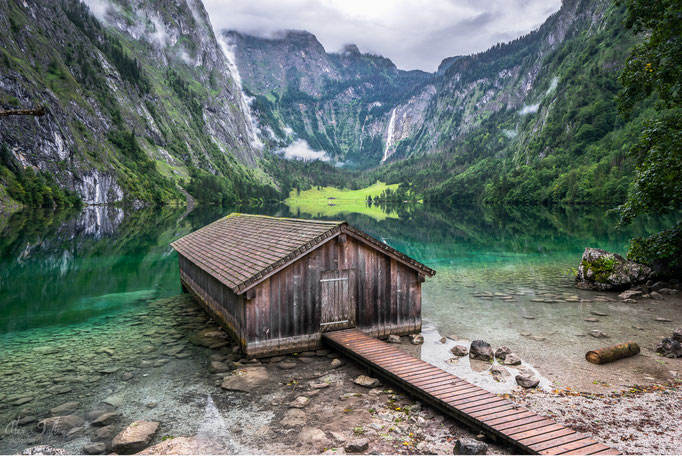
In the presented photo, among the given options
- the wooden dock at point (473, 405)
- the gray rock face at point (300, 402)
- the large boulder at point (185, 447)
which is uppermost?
the wooden dock at point (473, 405)

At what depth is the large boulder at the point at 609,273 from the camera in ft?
83.4

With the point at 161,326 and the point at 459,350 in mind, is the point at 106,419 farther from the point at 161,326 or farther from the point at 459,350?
the point at 459,350

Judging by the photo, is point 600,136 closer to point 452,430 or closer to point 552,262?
point 552,262

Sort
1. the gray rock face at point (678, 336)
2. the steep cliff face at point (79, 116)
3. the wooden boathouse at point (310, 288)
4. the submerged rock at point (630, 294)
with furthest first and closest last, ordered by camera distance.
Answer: the steep cliff face at point (79, 116) < the submerged rock at point (630, 294) < the gray rock face at point (678, 336) < the wooden boathouse at point (310, 288)

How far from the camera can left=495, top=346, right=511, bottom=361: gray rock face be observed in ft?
49.4

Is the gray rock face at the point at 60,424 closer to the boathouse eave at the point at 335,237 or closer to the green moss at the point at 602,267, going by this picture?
the boathouse eave at the point at 335,237

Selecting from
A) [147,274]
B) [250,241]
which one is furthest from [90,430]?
[147,274]

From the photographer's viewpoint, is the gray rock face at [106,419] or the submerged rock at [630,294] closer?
the gray rock face at [106,419]

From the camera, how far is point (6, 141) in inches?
4173

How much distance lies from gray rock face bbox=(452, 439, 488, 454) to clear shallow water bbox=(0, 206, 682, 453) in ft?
14.0

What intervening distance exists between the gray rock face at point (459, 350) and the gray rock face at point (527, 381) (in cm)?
289

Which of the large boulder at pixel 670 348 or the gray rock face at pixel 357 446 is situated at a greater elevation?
the large boulder at pixel 670 348

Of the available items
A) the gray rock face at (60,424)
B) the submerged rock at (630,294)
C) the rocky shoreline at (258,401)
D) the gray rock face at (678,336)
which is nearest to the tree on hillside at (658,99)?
the submerged rock at (630,294)

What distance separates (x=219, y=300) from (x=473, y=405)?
459 inches
